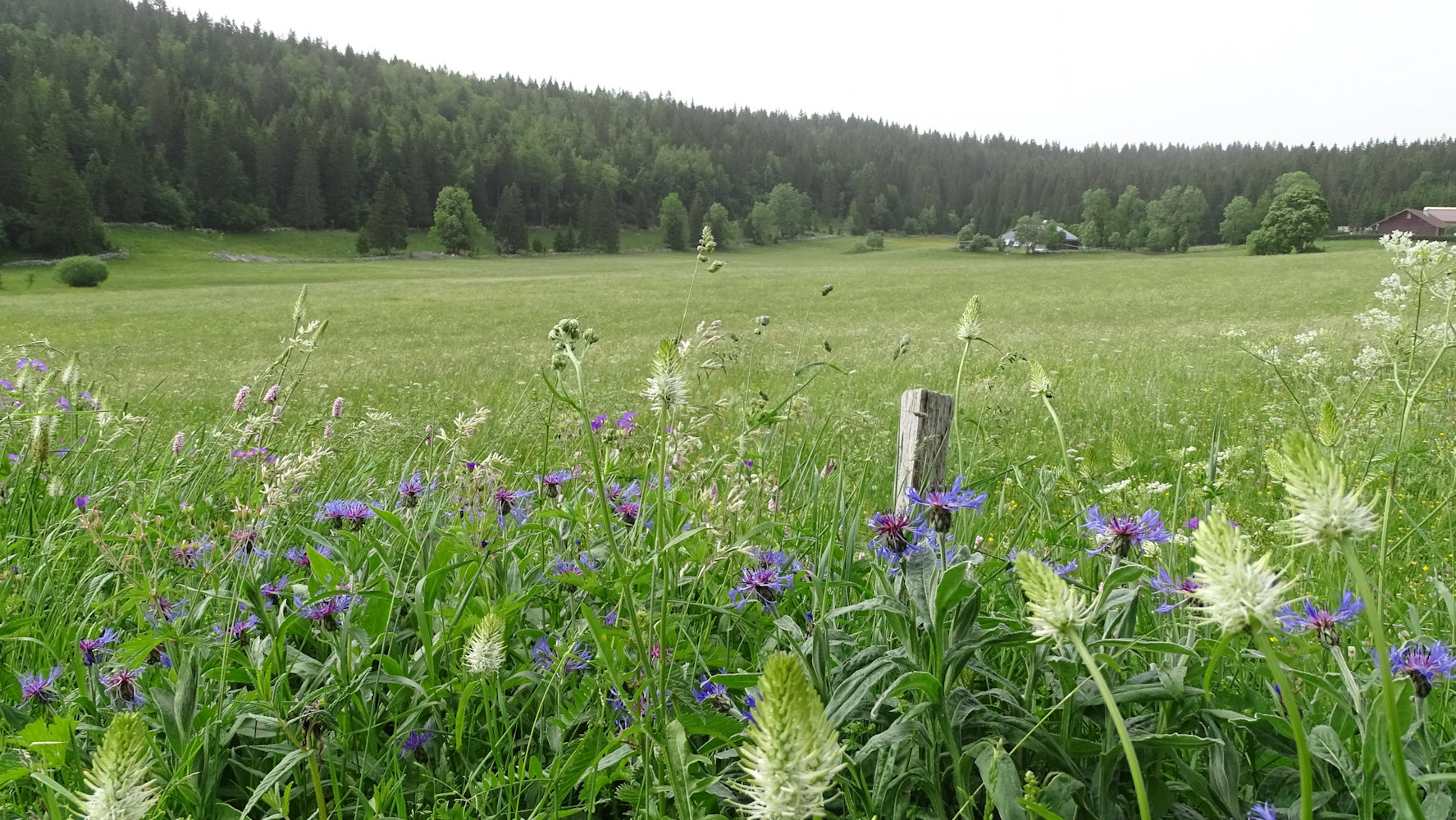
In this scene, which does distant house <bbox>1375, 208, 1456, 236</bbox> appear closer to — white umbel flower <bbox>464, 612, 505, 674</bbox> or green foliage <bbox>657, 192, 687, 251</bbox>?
green foliage <bbox>657, 192, 687, 251</bbox>

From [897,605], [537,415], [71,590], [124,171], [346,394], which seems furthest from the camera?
[124,171]

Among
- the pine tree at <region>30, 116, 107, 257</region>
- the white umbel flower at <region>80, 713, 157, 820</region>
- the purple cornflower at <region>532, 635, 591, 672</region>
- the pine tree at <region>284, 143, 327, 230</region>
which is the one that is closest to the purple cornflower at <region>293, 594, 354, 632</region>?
the purple cornflower at <region>532, 635, 591, 672</region>

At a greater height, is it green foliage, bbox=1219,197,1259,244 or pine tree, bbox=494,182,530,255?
green foliage, bbox=1219,197,1259,244

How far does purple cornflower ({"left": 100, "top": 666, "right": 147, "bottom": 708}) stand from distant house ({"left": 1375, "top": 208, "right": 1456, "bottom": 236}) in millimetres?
105559

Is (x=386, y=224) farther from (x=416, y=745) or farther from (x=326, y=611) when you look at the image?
(x=416, y=745)

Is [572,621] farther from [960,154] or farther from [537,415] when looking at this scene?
[960,154]

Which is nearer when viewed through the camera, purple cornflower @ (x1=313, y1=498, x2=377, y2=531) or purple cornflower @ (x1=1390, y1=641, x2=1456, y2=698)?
purple cornflower @ (x1=1390, y1=641, x2=1456, y2=698)

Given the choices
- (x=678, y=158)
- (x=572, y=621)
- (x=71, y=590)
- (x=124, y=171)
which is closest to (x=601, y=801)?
(x=572, y=621)

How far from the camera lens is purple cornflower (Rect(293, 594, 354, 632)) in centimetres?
191

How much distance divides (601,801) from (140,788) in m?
1.00

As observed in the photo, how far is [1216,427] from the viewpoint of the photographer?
6.72ft

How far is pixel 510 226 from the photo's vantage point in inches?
3669

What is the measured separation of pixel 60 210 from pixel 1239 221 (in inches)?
4886

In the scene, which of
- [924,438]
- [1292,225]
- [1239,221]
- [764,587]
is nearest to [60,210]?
[924,438]
